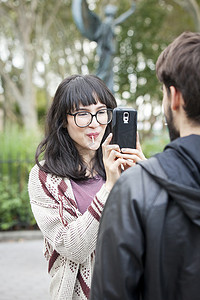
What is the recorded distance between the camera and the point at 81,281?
2.01 m

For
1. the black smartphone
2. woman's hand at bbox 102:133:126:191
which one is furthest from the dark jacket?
the black smartphone

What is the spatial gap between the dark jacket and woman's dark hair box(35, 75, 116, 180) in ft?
2.85

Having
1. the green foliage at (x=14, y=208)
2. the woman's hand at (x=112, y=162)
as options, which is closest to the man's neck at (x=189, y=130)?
the woman's hand at (x=112, y=162)

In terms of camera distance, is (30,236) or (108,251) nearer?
(108,251)

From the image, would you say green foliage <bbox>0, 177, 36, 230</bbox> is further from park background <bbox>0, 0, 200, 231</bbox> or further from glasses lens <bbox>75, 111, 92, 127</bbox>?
park background <bbox>0, 0, 200, 231</bbox>

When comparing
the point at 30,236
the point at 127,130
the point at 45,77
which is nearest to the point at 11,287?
the point at 30,236

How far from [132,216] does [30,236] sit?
755 centimetres

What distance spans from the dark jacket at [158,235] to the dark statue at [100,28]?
28.5ft

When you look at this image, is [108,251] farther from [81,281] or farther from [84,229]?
[81,281]

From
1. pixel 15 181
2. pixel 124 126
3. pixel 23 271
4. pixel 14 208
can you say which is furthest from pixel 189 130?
pixel 15 181

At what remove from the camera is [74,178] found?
2186 mm

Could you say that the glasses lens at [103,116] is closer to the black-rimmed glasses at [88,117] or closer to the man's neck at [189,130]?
the black-rimmed glasses at [88,117]

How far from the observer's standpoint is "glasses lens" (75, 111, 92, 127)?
2.17m

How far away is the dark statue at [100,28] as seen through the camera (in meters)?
9.66
